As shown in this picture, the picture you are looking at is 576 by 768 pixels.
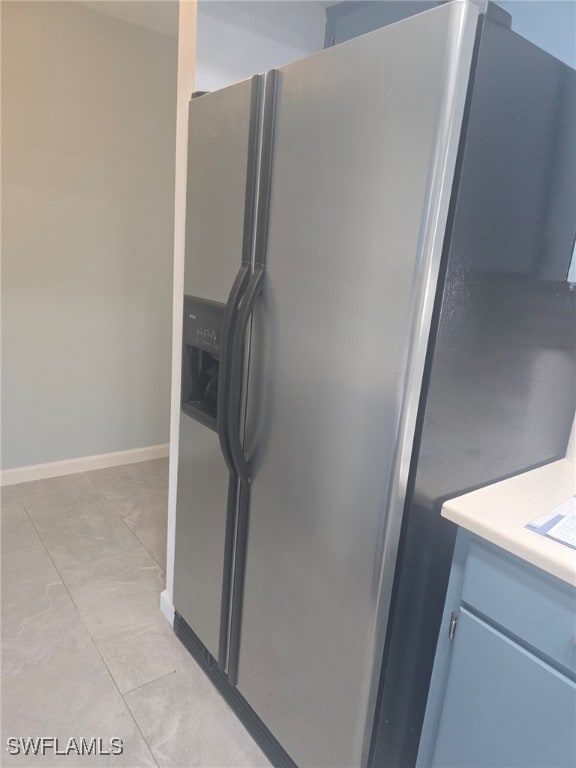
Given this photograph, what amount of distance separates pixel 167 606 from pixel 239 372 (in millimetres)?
1176

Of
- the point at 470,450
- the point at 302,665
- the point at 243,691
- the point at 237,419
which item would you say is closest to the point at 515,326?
the point at 470,450

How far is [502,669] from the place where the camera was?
1031 millimetres

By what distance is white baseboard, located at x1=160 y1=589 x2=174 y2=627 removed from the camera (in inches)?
78.7

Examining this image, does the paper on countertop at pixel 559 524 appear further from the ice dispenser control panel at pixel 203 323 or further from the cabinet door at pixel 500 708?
the ice dispenser control panel at pixel 203 323

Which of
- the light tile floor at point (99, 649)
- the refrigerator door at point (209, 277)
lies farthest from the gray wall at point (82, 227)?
the refrigerator door at point (209, 277)

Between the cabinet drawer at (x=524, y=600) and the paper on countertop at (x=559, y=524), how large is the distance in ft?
0.22

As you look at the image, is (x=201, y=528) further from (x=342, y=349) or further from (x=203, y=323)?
(x=342, y=349)

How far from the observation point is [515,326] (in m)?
1.14

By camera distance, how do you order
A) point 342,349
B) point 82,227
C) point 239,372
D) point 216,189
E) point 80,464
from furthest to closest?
point 80,464
point 82,227
point 216,189
point 239,372
point 342,349

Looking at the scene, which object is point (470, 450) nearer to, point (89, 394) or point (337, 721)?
point (337, 721)

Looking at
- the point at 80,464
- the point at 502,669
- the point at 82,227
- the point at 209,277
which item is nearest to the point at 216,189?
the point at 209,277

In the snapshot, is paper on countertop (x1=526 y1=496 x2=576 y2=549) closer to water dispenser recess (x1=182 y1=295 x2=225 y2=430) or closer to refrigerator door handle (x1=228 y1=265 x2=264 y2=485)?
refrigerator door handle (x1=228 y1=265 x2=264 y2=485)

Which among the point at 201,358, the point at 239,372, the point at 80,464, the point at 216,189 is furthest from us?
the point at 80,464

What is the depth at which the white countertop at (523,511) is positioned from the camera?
0.91 m
